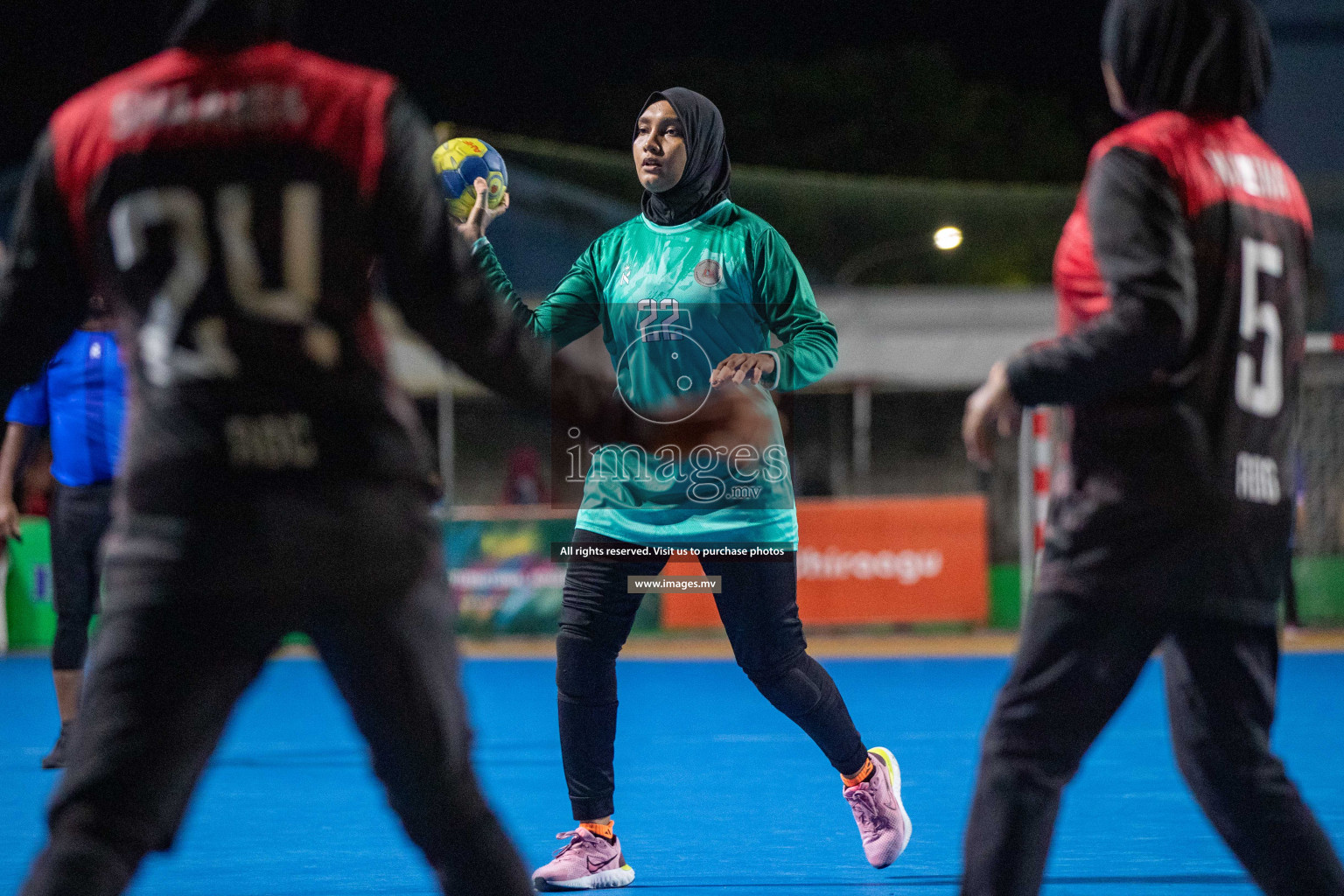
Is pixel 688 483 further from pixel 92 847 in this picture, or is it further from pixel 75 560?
pixel 75 560

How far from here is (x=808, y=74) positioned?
3656 cm

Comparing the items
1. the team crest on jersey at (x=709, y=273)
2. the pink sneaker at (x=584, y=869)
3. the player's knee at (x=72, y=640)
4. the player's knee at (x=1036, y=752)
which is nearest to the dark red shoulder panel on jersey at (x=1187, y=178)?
the player's knee at (x=1036, y=752)

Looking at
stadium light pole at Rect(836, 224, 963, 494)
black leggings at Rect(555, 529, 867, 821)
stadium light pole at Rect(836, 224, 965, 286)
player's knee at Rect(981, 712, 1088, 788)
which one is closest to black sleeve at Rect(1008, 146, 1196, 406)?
player's knee at Rect(981, 712, 1088, 788)

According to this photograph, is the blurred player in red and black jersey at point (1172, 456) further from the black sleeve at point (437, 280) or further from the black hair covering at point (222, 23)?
the black hair covering at point (222, 23)

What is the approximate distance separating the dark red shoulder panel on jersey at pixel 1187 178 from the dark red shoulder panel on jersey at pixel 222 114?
43.9 inches

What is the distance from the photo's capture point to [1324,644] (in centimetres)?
1177

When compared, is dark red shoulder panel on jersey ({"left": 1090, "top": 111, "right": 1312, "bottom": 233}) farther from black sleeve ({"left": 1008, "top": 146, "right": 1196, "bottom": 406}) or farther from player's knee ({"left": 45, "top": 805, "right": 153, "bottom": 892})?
player's knee ({"left": 45, "top": 805, "right": 153, "bottom": 892})

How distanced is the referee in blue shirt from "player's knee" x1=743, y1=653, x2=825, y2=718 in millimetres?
3022

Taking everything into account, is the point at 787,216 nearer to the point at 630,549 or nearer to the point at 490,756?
the point at 490,756

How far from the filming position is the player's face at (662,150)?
3992 mm

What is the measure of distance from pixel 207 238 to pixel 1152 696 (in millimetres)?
7141

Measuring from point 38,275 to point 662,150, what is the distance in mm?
2149

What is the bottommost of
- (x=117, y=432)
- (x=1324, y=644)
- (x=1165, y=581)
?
(x=1324, y=644)

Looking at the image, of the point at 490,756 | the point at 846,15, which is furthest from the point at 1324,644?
the point at 846,15
